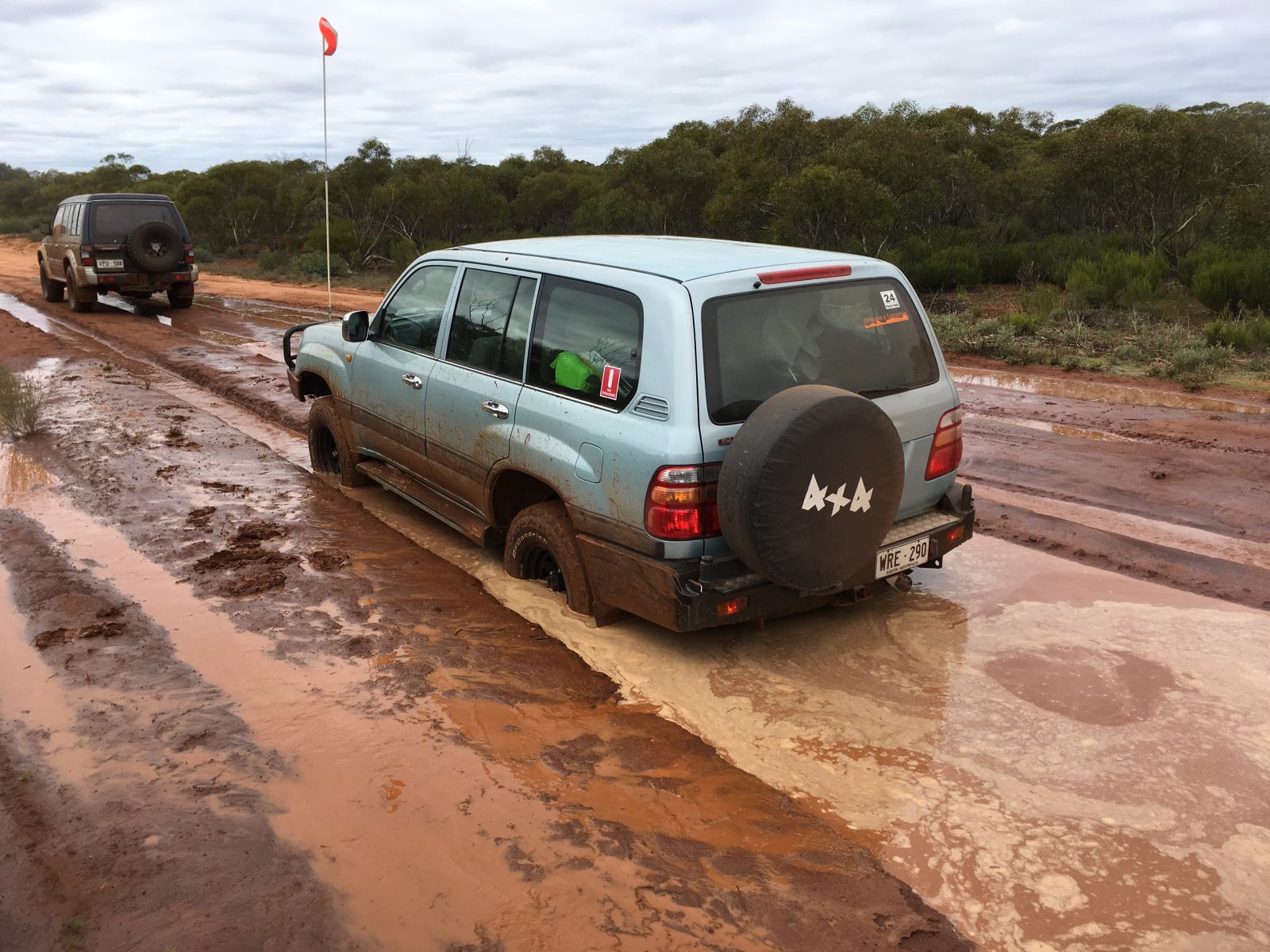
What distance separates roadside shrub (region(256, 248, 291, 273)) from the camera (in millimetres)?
29003

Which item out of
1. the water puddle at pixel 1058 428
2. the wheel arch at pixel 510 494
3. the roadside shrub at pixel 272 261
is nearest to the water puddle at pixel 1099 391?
the water puddle at pixel 1058 428

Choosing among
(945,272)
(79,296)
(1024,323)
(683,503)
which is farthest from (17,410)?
(945,272)

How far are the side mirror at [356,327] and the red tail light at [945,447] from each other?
3.45m

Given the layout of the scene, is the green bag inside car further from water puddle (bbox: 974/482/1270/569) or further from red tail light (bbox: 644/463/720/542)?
Answer: water puddle (bbox: 974/482/1270/569)

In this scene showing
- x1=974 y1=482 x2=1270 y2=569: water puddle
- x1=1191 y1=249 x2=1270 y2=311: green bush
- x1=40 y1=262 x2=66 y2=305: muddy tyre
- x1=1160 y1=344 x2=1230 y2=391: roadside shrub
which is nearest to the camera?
x1=974 y1=482 x2=1270 y2=569: water puddle

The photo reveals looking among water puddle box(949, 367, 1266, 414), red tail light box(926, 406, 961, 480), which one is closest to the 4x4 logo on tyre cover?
red tail light box(926, 406, 961, 480)

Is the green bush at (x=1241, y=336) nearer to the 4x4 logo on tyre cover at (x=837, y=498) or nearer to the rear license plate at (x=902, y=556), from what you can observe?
the rear license plate at (x=902, y=556)

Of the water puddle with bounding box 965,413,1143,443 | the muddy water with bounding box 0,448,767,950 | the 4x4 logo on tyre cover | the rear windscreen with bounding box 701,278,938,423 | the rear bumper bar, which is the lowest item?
the muddy water with bounding box 0,448,767,950

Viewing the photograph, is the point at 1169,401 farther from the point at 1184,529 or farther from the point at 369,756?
the point at 369,756

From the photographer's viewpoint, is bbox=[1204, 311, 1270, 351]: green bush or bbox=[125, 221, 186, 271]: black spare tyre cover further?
bbox=[125, 221, 186, 271]: black spare tyre cover

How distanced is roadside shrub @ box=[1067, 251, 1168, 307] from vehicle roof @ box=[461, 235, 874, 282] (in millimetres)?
12185

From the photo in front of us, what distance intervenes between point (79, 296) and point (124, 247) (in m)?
1.43

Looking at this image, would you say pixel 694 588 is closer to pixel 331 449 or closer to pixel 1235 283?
pixel 331 449

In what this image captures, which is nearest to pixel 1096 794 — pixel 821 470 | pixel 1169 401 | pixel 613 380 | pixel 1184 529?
pixel 821 470
